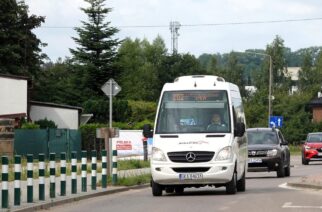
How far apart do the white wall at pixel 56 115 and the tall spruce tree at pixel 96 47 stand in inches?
1251

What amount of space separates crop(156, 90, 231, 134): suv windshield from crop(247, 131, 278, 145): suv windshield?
10.1 m

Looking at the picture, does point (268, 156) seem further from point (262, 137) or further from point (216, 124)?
point (216, 124)

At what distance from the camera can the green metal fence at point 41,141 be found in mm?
46625

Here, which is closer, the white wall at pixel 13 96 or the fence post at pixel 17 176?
the fence post at pixel 17 176

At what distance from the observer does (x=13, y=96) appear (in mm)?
53344

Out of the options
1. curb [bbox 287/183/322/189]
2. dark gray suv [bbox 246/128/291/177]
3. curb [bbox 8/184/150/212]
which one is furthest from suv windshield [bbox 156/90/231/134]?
dark gray suv [bbox 246/128/291/177]

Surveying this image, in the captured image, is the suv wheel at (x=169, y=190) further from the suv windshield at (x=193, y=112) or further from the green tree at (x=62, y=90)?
the green tree at (x=62, y=90)

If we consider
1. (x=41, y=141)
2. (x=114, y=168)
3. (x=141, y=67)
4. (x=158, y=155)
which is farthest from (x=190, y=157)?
(x=141, y=67)

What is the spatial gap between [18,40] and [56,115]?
1713cm

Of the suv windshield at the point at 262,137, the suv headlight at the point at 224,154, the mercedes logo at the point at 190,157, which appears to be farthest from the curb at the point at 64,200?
the suv windshield at the point at 262,137

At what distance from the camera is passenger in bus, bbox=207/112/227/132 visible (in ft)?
66.9

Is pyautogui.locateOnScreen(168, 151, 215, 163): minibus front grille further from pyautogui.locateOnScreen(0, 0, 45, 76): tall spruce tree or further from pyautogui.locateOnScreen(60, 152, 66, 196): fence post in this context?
pyautogui.locateOnScreen(0, 0, 45, 76): tall spruce tree

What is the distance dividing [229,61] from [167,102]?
128813mm

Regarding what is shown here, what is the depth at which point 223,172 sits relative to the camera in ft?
64.4
